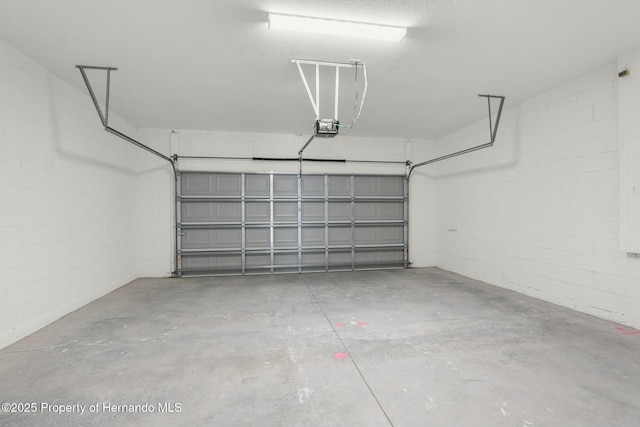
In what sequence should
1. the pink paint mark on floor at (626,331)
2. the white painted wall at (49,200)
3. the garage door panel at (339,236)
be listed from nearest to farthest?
1. the white painted wall at (49,200)
2. the pink paint mark on floor at (626,331)
3. the garage door panel at (339,236)

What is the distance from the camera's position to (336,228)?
6.46 meters

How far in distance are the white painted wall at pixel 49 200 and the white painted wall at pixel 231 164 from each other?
0.91 meters

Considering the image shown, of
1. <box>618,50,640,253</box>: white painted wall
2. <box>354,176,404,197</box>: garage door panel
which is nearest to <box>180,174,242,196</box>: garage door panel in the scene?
<box>354,176,404,197</box>: garage door panel

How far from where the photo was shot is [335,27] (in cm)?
261

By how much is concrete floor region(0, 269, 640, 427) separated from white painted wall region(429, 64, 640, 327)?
428 mm

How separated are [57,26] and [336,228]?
197 inches

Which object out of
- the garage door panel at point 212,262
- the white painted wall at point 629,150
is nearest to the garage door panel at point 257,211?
the garage door panel at point 212,262

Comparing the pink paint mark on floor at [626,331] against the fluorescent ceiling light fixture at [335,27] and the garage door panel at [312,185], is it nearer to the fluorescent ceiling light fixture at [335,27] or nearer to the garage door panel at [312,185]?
the fluorescent ceiling light fixture at [335,27]

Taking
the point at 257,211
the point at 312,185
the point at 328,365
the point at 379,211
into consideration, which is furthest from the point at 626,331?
the point at 257,211

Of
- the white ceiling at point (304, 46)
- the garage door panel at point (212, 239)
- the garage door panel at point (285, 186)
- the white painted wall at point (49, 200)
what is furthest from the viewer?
the garage door panel at point (285, 186)

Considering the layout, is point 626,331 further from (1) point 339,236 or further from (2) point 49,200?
(2) point 49,200

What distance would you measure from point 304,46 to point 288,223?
12.4 feet

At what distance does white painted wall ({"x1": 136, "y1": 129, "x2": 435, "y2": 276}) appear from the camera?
5.82 meters

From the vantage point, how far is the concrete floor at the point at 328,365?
183cm
